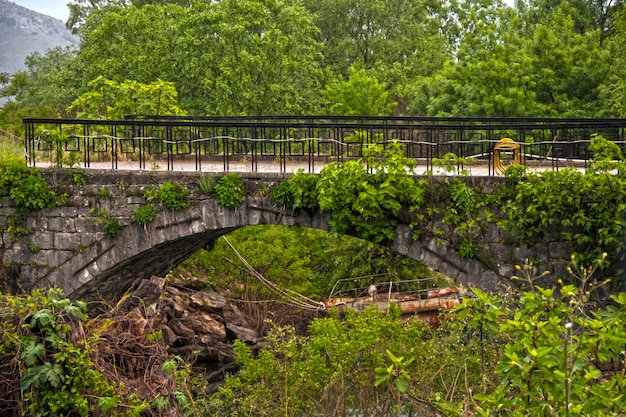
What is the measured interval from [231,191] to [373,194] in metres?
2.17

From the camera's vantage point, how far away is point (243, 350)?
41.1ft

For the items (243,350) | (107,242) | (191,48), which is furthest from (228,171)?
(191,48)

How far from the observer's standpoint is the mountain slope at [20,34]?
8269cm

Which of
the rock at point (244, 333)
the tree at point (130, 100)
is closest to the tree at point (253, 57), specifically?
the tree at point (130, 100)

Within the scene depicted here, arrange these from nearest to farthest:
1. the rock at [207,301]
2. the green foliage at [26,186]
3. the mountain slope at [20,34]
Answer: the green foliage at [26,186] < the rock at [207,301] < the mountain slope at [20,34]

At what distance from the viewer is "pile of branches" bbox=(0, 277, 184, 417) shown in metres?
7.94

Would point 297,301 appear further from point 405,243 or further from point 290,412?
point 290,412

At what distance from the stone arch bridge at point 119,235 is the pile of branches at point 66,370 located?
5.90m

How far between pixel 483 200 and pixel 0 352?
7.11 metres

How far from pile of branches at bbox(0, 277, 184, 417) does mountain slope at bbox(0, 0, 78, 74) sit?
75.3 m

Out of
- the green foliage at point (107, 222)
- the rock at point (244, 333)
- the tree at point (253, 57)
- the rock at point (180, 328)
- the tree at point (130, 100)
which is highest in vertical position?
the tree at point (253, 57)

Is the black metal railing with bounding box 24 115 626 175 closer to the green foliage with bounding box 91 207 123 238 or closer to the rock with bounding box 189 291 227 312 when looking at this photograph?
the green foliage with bounding box 91 207 123 238

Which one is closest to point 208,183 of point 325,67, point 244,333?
point 244,333

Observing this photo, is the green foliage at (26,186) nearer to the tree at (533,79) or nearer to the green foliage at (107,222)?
the green foliage at (107,222)
